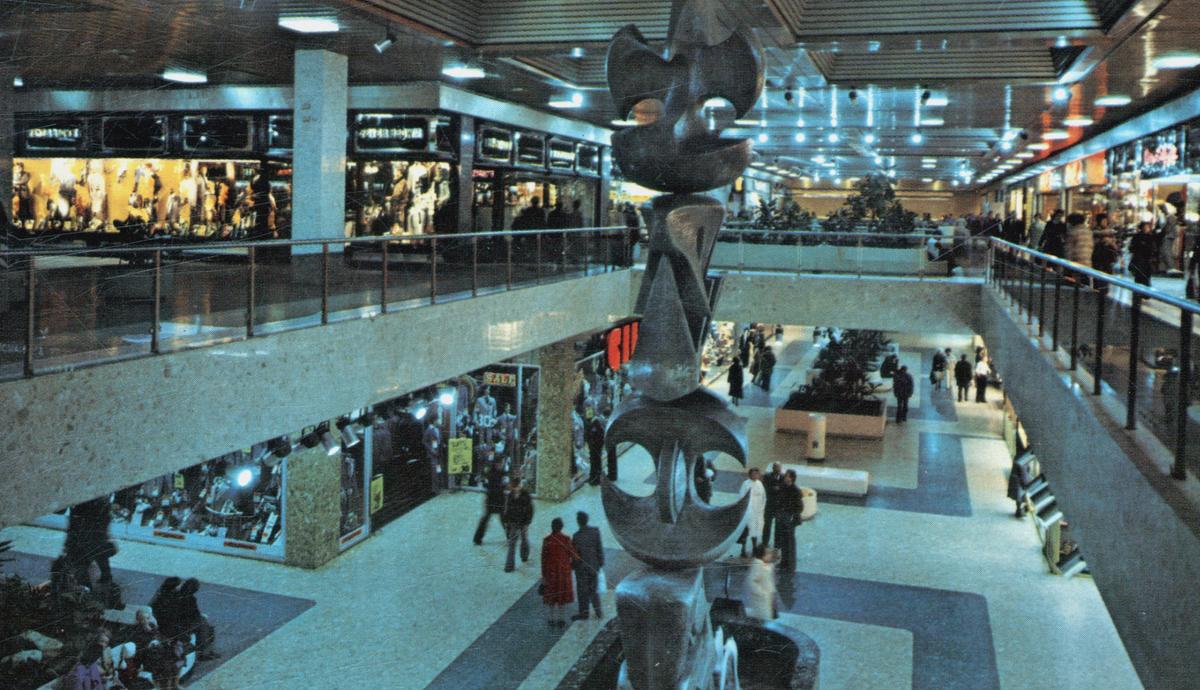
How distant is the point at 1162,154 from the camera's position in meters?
19.2

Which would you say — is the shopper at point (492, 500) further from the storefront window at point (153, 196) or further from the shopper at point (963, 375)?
the shopper at point (963, 375)

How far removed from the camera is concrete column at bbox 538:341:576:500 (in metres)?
17.5

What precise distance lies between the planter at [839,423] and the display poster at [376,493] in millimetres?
10314

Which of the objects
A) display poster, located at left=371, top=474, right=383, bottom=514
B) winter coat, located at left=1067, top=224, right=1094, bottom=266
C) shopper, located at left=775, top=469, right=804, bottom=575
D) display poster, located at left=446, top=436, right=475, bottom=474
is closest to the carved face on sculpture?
winter coat, located at left=1067, top=224, right=1094, bottom=266

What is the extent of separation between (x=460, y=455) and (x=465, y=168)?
5411mm

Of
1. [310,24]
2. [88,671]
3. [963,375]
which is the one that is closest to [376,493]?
[310,24]

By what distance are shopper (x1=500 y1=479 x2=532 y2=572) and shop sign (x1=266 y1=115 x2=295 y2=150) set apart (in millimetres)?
7614

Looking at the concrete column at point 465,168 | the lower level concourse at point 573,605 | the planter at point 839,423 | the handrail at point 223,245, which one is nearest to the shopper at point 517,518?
the lower level concourse at point 573,605

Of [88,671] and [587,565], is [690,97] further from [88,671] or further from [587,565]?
[587,565]

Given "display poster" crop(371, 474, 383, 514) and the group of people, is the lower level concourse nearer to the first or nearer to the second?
"display poster" crop(371, 474, 383, 514)

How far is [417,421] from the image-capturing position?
16.0 meters

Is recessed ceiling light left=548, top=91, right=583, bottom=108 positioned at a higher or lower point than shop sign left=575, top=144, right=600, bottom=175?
higher

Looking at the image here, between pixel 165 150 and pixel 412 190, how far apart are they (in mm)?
4183

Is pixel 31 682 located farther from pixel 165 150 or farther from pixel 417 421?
pixel 165 150
